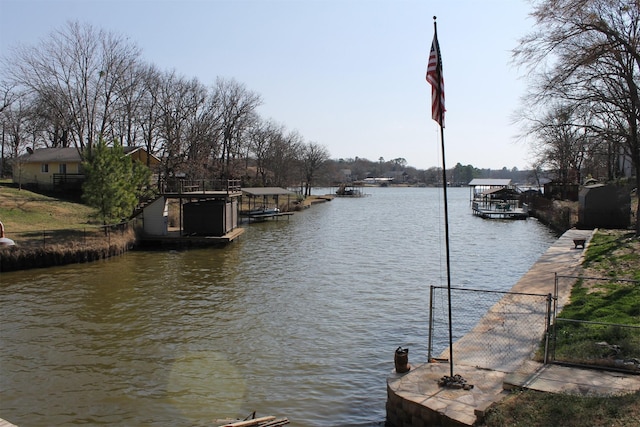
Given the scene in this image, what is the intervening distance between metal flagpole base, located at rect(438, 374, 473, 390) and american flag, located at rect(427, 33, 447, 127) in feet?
14.8

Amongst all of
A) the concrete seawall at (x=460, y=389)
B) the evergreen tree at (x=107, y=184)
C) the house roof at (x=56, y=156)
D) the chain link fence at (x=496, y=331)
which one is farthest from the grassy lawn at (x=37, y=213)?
the concrete seawall at (x=460, y=389)

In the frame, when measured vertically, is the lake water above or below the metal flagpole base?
below

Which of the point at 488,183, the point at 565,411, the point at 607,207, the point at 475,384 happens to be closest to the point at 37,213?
the point at 475,384

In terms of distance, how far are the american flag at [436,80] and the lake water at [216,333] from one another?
5843 mm

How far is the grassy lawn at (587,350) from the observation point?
7.76 metres

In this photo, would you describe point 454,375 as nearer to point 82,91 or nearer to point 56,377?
point 56,377

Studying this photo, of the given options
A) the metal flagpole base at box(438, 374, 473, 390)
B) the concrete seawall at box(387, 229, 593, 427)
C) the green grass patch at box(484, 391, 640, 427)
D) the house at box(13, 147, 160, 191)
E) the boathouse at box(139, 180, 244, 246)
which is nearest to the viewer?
the green grass patch at box(484, 391, 640, 427)

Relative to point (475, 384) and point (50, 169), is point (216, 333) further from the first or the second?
point (50, 169)

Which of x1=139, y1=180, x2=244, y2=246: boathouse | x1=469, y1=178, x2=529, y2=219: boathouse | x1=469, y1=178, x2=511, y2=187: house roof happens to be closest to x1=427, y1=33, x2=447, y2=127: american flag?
x1=139, y1=180, x2=244, y2=246: boathouse

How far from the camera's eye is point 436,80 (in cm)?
1003

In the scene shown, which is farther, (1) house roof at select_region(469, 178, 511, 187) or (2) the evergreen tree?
(1) house roof at select_region(469, 178, 511, 187)

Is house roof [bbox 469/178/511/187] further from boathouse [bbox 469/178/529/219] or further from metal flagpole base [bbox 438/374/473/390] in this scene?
metal flagpole base [bbox 438/374/473/390]

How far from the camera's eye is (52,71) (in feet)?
147

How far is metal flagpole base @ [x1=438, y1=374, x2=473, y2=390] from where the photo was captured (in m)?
9.55
